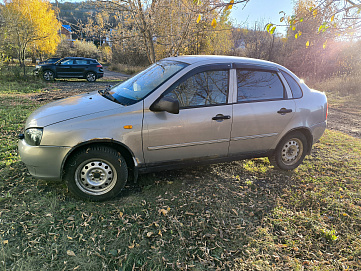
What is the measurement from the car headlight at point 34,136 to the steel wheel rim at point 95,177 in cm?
58

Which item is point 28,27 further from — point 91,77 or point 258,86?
point 258,86

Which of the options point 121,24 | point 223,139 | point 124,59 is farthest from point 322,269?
point 124,59

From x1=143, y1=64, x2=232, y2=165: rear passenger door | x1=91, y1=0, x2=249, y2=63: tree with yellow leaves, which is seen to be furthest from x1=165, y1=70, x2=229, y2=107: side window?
x1=91, y1=0, x2=249, y2=63: tree with yellow leaves

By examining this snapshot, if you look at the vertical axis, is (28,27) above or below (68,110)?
above

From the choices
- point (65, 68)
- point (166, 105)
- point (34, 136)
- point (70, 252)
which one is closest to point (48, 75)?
point (65, 68)

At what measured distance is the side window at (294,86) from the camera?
13.6 ft

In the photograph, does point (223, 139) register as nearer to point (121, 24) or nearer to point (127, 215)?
point (127, 215)

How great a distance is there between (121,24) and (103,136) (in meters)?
6.62

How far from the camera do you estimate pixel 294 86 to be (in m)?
4.17

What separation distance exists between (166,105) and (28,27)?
20615 millimetres

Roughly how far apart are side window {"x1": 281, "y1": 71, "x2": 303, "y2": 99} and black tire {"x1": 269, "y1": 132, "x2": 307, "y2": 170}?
64 centimetres

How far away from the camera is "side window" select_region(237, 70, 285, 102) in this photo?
148 inches

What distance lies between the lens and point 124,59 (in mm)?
32969

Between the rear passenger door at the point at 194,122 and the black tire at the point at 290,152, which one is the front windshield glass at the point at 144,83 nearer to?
the rear passenger door at the point at 194,122
